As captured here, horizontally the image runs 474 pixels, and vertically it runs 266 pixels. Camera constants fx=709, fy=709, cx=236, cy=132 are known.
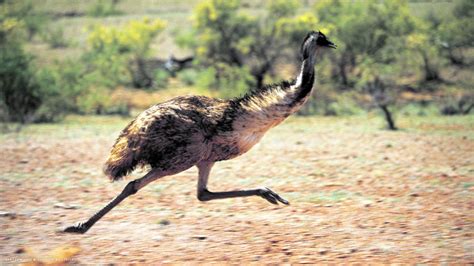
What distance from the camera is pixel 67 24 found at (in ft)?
150

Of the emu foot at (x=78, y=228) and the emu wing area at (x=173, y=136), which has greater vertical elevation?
the emu wing area at (x=173, y=136)

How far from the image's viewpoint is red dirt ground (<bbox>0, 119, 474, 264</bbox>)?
5.77m

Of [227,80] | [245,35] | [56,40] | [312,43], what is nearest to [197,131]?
[312,43]

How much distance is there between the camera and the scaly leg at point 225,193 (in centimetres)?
638

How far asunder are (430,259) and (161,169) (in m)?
2.33

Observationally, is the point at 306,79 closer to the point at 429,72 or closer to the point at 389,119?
the point at 389,119

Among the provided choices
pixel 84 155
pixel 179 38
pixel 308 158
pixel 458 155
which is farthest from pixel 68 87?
pixel 458 155

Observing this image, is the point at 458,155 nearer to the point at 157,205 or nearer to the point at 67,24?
the point at 157,205

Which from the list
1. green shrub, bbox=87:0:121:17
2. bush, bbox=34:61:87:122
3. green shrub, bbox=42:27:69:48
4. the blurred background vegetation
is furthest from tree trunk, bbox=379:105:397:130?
green shrub, bbox=87:0:121:17

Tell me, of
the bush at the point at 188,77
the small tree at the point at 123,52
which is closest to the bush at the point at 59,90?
the small tree at the point at 123,52

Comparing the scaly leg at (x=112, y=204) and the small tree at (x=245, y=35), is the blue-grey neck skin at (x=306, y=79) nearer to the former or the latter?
the scaly leg at (x=112, y=204)

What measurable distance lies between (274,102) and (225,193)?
1108 mm

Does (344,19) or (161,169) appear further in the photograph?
(344,19)

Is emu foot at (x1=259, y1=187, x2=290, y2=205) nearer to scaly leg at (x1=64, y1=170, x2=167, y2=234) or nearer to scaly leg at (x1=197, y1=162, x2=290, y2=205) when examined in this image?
scaly leg at (x1=197, y1=162, x2=290, y2=205)
